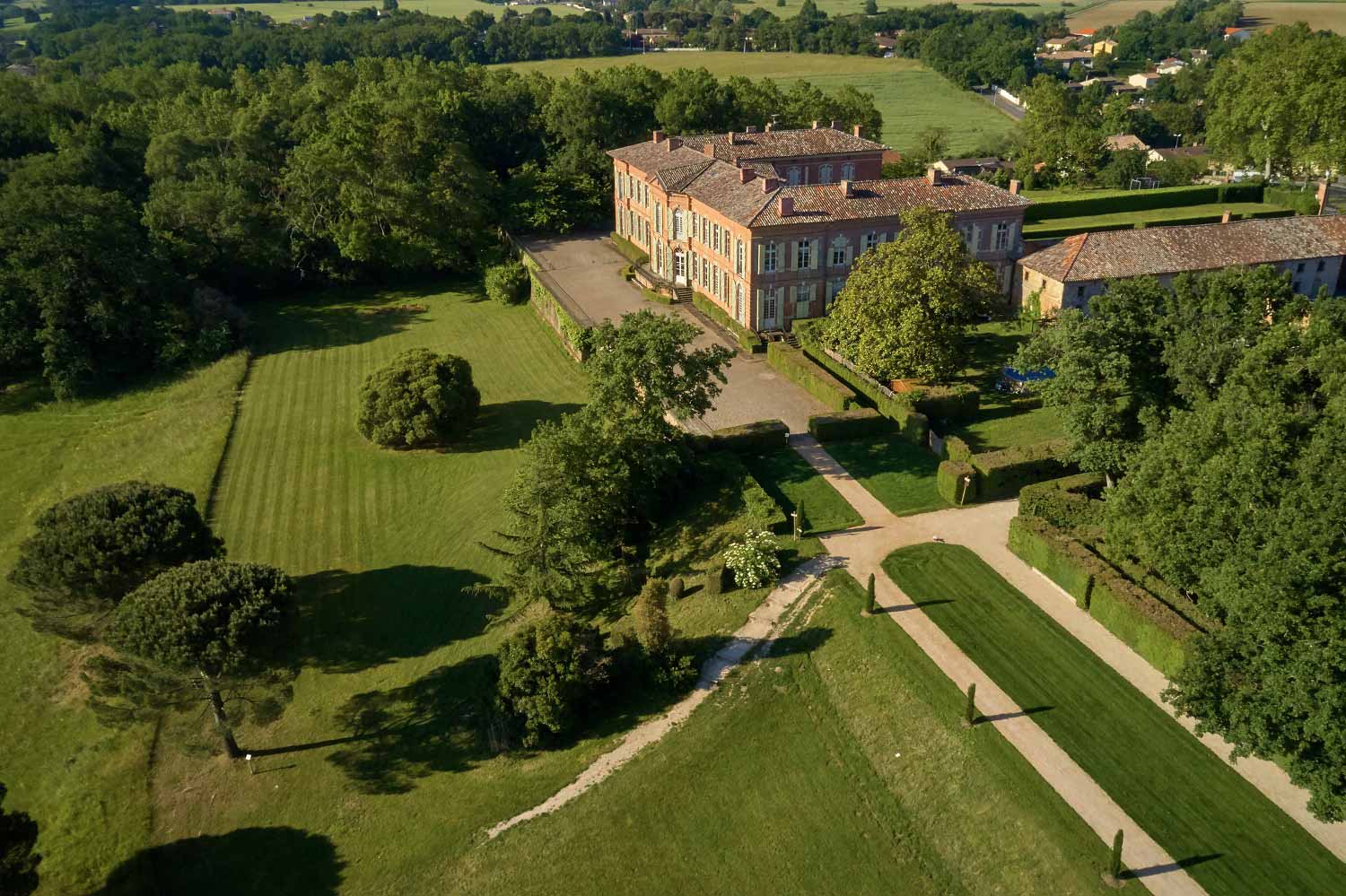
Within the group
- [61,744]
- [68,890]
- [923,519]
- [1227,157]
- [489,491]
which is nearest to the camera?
[68,890]

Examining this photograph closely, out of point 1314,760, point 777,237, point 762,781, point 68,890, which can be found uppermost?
point 777,237

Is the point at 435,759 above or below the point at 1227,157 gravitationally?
below

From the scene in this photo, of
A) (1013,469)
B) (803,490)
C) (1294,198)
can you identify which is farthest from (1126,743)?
(1294,198)

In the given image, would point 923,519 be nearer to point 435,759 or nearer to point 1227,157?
point 435,759

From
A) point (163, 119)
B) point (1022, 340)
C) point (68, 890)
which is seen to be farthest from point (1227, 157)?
point (68, 890)

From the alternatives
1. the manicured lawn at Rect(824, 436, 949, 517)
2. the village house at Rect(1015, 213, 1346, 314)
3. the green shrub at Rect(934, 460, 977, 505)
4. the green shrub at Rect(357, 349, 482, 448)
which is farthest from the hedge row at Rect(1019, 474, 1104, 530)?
the green shrub at Rect(357, 349, 482, 448)

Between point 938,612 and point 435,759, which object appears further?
point 938,612
